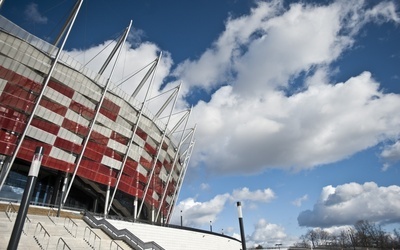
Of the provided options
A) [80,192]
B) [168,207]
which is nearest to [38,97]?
[80,192]

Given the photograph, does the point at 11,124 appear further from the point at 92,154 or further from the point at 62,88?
the point at 92,154

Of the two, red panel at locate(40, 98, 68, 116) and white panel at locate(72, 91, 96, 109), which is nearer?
red panel at locate(40, 98, 68, 116)

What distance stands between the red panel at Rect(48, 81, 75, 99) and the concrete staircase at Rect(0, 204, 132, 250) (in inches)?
783

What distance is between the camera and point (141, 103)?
48.2 m

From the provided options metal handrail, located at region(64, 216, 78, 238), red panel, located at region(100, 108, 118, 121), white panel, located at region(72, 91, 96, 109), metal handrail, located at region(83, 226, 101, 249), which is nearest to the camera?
metal handrail, located at region(83, 226, 101, 249)

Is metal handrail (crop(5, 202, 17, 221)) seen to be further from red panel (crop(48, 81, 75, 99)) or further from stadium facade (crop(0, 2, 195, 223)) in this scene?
red panel (crop(48, 81, 75, 99))

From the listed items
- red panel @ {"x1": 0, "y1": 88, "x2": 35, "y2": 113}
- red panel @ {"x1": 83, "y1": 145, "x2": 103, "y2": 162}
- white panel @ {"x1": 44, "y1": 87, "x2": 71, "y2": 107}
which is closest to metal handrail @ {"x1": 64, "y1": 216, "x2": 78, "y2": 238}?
red panel @ {"x1": 0, "y1": 88, "x2": 35, "y2": 113}

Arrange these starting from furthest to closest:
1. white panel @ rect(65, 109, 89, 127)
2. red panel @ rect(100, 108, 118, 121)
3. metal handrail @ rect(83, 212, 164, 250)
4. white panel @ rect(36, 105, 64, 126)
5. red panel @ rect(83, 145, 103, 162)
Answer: red panel @ rect(100, 108, 118, 121)
red panel @ rect(83, 145, 103, 162)
white panel @ rect(65, 109, 89, 127)
white panel @ rect(36, 105, 64, 126)
metal handrail @ rect(83, 212, 164, 250)

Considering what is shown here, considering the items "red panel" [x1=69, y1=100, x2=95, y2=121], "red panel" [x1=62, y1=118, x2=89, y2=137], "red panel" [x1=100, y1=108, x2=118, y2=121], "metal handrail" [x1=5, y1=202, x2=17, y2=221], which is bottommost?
"metal handrail" [x1=5, y1=202, x2=17, y2=221]

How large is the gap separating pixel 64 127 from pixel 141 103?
1367cm

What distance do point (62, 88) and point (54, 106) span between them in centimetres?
273

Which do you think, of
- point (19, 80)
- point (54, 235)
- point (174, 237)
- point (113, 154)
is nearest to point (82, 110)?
point (113, 154)

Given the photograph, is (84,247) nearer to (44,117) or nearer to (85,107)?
(44,117)

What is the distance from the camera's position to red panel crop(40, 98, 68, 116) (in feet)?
119
